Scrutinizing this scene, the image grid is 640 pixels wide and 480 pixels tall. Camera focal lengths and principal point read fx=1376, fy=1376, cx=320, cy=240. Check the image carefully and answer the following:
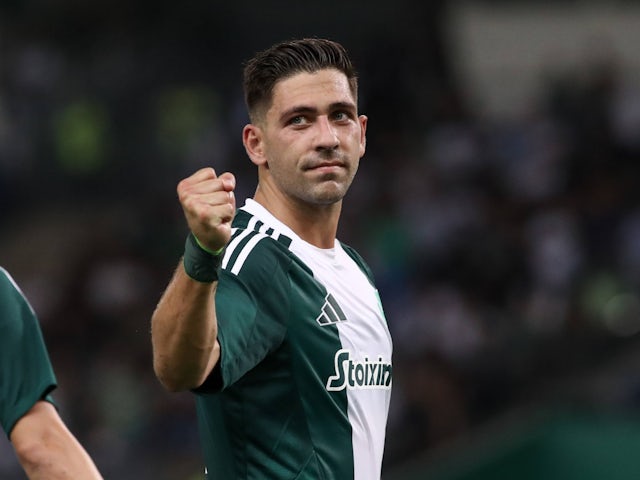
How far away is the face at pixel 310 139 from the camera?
4059 millimetres

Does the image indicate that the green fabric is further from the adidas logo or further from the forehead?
the forehead

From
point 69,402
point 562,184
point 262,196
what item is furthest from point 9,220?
point 262,196

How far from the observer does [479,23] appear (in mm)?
16500

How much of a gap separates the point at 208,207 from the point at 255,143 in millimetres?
1018

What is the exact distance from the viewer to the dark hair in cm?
415

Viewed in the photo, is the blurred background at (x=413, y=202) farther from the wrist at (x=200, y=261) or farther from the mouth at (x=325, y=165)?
the wrist at (x=200, y=261)

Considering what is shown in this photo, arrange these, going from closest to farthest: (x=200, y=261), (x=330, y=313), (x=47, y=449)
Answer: (x=47, y=449) < (x=200, y=261) < (x=330, y=313)

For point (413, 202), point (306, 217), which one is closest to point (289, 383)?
point (306, 217)

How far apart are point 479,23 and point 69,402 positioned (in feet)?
24.0

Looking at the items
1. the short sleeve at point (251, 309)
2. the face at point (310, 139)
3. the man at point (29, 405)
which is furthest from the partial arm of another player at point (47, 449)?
the face at point (310, 139)

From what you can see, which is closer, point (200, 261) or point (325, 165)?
point (200, 261)

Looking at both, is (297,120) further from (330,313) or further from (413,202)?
(413,202)

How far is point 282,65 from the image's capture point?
4.15m

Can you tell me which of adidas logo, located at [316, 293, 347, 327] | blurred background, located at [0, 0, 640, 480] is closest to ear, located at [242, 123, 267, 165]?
adidas logo, located at [316, 293, 347, 327]
